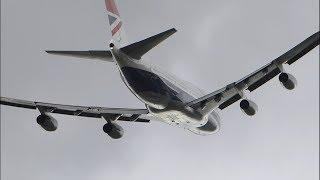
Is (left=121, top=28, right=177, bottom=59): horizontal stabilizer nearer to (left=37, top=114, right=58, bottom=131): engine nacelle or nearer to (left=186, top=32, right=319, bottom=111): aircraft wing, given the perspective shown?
(left=186, top=32, right=319, bottom=111): aircraft wing

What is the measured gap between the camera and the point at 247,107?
46.0 meters

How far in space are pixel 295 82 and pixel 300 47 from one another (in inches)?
89.7

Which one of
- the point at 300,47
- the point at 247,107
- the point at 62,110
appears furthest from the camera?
the point at 62,110

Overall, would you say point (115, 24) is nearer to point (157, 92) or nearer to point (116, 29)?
point (116, 29)

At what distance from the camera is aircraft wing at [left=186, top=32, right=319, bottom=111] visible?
141 feet

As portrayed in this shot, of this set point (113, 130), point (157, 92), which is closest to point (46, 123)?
point (113, 130)

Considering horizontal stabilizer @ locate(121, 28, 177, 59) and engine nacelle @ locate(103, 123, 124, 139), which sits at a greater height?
engine nacelle @ locate(103, 123, 124, 139)

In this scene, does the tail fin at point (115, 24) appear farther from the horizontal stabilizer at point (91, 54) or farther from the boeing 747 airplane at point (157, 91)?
the horizontal stabilizer at point (91, 54)

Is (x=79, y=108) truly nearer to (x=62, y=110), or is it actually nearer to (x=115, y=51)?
(x=62, y=110)

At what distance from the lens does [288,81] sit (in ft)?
142

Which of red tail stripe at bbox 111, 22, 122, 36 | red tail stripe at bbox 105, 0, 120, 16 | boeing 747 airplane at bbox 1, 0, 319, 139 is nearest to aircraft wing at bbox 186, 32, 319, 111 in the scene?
boeing 747 airplane at bbox 1, 0, 319, 139

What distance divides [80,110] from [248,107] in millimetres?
12233

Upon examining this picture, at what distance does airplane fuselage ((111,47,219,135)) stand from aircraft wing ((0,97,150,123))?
3.87 metres

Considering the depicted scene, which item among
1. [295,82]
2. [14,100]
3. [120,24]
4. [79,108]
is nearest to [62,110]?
[79,108]
